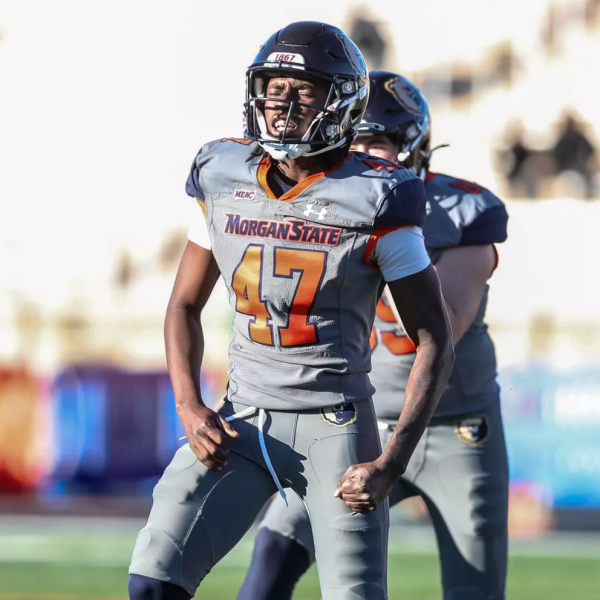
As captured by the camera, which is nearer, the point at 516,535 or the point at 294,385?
the point at 294,385

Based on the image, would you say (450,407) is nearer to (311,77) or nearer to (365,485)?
(365,485)

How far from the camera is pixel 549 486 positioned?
10.6m

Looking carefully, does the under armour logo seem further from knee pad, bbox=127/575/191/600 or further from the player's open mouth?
knee pad, bbox=127/575/191/600

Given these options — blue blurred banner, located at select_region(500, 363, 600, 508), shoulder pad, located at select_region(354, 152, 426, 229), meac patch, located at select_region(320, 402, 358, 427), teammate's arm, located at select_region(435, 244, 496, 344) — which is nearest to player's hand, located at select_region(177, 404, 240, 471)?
meac patch, located at select_region(320, 402, 358, 427)

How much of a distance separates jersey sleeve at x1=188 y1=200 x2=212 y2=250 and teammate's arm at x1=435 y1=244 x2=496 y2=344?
0.80m

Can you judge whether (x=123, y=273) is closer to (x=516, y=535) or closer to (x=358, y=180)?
(x=516, y=535)

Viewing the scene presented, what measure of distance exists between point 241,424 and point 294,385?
6.5 inches

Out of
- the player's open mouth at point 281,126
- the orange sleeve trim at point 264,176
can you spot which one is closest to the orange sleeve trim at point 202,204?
the orange sleeve trim at point 264,176

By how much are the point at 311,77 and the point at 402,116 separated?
0.88 meters

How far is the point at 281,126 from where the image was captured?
2826mm

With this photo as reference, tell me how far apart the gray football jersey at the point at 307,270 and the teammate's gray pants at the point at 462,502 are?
76 cm

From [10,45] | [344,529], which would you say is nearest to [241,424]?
[344,529]

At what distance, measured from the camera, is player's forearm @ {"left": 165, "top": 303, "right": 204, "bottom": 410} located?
9.53 ft

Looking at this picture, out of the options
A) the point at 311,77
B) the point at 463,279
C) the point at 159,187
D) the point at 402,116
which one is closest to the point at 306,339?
the point at 311,77
